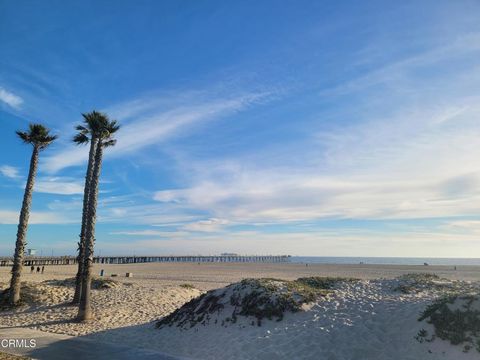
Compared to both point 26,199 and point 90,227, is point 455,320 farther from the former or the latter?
point 26,199

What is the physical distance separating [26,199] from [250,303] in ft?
44.5

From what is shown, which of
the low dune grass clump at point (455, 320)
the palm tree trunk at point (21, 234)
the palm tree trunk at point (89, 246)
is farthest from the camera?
the palm tree trunk at point (21, 234)

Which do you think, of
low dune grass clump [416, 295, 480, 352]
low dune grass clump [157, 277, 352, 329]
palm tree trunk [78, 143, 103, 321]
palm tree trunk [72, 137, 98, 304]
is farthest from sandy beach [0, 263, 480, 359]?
palm tree trunk [72, 137, 98, 304]

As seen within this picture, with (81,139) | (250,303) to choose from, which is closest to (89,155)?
(81,139)

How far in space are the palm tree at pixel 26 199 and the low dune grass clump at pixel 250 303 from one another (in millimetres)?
9273

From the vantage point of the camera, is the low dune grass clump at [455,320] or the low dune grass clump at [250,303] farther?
the low dune grass clump at [250,303]

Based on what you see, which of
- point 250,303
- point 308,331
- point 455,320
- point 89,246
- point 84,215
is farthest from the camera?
point 84,215

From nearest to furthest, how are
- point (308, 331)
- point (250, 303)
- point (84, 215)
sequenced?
point (308, 331) < point (250, 303) < point (84, 215)

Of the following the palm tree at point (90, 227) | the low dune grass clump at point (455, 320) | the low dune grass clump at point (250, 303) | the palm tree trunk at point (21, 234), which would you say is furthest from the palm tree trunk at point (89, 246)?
the low dune grass clump at point (455, 320)

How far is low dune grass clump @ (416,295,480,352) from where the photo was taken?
8.95 meters

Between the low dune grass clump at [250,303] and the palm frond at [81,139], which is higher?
the palm frond at [81,139]

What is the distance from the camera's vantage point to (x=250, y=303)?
13.6m

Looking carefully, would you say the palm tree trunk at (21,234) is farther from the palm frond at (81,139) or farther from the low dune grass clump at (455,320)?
the low dune grass clump at (455,320)

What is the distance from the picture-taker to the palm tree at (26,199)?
19.2 m
